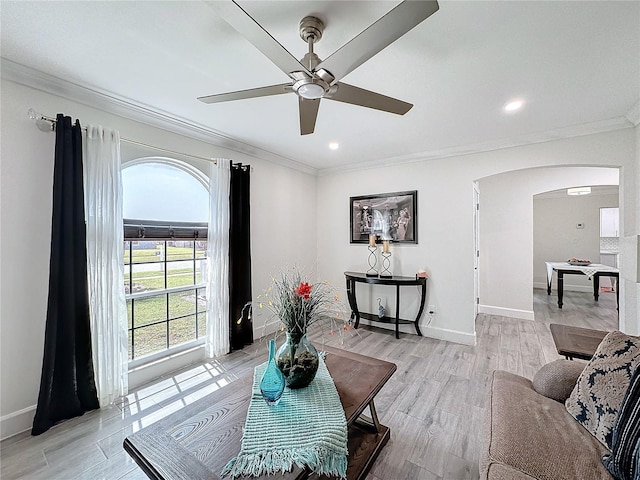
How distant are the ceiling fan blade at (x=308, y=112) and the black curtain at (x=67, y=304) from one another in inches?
69.3

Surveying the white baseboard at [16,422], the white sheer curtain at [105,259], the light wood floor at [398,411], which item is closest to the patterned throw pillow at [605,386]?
the light wood floor at [398,411]

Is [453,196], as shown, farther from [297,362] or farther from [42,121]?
[42,121]

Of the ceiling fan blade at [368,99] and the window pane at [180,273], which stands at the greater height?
the ceiling fan blade at [368,99]

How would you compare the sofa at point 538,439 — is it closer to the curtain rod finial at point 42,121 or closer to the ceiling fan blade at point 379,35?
the ceiling fan blade at point 379,35

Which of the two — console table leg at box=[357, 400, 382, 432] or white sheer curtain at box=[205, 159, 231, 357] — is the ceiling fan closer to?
white sheer curtain at box=[205, 159, 231, 357]

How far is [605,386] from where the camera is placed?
130cm

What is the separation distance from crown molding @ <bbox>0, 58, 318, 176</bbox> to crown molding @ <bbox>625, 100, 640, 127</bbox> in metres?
3.86

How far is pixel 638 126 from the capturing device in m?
2.53

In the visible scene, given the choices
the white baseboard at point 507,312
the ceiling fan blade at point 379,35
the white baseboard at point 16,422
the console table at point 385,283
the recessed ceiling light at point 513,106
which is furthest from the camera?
the white baseboard at point 507,312

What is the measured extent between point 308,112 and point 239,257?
6.69 feet

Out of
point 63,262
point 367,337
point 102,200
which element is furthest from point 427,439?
point 102,200

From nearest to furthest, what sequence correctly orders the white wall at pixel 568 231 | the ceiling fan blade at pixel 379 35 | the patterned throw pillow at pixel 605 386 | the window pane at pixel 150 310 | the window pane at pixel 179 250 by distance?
the ceiling fan blade at pixel 379 35 → the patterned throw pillow at pixel 605 386 → the window pane at pixel 150 310 → the window pane at pixel 179 250 → the white wall at pixel 568 231

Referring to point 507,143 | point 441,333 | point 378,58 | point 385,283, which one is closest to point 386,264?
point 385,283

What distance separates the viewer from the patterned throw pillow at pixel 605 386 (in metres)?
1.23
